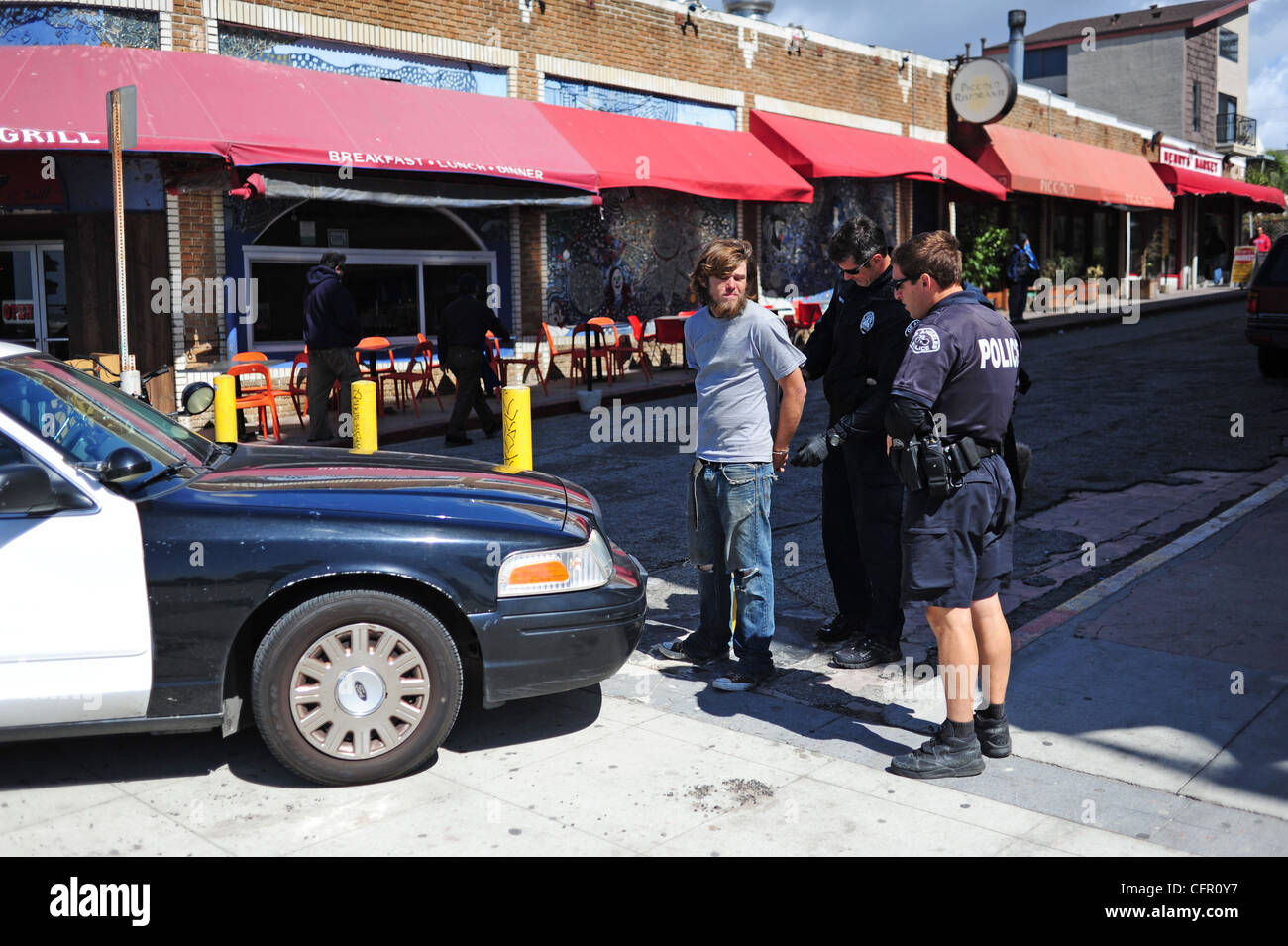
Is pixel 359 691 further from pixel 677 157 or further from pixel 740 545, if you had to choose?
pixel 677 157

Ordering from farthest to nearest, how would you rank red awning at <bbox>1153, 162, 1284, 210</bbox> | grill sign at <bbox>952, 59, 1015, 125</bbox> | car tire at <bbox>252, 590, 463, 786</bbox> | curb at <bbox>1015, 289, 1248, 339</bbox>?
red awning at <bbox>1153, 162, 1284, 210</bbox>, grill sign at <bbox>952, 59, 1015, 125</bbox>, curb at <bbox>1015, 289, 1248, 339</bbox>, car tire at <bbox>252, 590, 463, 786</bbox>

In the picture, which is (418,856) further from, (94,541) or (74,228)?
(74,228)

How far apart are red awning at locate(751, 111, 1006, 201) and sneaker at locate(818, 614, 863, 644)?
14966 millimetres

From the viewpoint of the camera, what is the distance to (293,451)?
5.10 metres

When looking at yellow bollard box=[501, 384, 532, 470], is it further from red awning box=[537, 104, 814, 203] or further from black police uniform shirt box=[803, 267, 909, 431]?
red awning box=[537, 104, 814, 203]

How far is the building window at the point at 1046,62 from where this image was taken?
46781 millimetres

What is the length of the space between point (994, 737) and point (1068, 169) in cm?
2683

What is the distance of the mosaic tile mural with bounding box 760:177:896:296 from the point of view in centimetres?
2100

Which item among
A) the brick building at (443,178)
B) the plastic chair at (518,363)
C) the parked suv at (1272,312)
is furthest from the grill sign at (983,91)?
the plastic chair at (518,363)

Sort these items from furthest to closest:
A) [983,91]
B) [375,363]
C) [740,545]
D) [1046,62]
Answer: [1046,62]
[983,91]
[375,363]
[740,545]

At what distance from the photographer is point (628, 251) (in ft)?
60.0

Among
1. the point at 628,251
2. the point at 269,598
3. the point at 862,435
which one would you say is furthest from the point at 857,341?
the point at 628,251

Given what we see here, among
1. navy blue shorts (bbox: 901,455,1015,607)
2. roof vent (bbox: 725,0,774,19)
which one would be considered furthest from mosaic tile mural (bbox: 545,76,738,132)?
navy blue shorts (bbox: 901,455,1015,607)

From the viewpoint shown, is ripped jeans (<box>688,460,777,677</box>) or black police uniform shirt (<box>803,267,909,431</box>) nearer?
ripped jeans (<box>688,460,777,677</box>)
